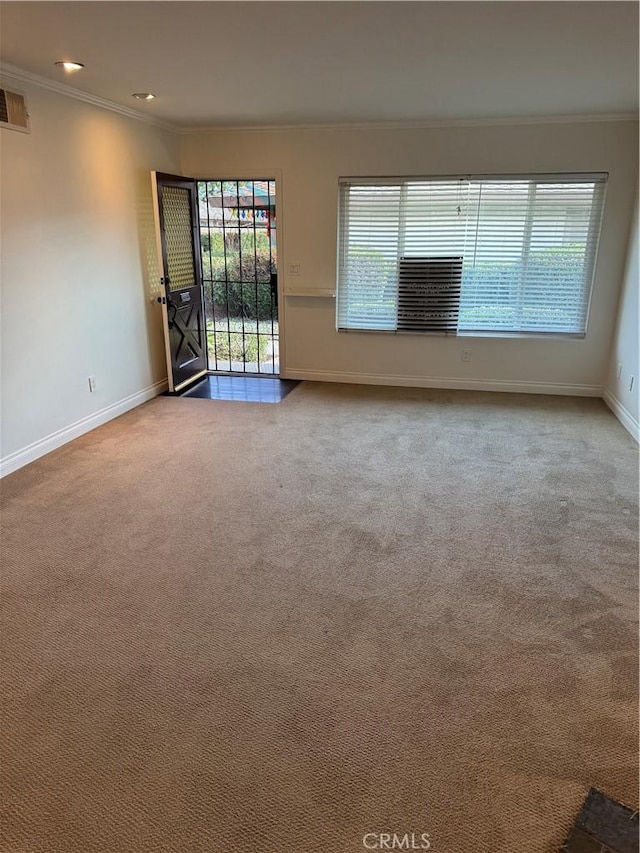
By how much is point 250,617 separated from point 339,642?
0.40 m

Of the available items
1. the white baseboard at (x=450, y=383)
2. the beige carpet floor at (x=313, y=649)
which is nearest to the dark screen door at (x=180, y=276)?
the white baseboard at (x=450, y=383)

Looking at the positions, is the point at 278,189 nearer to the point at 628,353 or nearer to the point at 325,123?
the point at 325,123

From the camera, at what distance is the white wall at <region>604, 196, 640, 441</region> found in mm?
4445

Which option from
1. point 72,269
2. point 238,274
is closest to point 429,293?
point 238,274

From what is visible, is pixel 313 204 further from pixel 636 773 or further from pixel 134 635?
pixel 636 773

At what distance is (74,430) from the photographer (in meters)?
4.23

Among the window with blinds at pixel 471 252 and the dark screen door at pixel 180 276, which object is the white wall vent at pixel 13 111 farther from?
the window with blinds at pixel 471 252

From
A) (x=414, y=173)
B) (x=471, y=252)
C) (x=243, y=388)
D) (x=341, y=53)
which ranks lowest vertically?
(x=243, y=388)

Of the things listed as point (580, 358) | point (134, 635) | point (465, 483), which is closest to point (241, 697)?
point (134, 635)

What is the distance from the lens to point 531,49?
2838 millimetres

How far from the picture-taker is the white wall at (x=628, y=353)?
445cm

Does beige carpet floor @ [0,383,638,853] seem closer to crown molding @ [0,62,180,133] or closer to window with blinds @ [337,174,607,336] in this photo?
window with blinds @ [337,174,607,336]

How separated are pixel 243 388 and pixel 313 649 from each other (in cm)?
377

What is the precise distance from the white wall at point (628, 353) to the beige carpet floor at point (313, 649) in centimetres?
81
